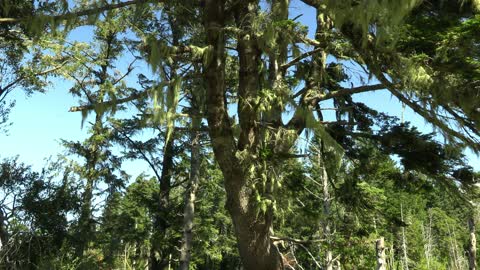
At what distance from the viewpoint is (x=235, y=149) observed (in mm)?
5359

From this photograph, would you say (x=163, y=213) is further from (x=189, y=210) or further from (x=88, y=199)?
(x=88, y=199)

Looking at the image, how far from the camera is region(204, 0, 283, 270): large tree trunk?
5.27 metres

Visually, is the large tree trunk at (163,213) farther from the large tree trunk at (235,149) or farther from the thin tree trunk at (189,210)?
the large tree trunk at (235,149)

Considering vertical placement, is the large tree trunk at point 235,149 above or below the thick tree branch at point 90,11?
below

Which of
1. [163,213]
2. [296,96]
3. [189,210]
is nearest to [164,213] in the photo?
[163,213]

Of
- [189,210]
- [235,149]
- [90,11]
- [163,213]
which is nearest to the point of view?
[90,11]

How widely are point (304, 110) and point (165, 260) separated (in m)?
12.4

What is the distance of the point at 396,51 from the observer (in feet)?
14.6

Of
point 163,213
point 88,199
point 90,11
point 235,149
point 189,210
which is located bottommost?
point 235,149

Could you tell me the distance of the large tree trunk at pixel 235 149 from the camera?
527 centimetres

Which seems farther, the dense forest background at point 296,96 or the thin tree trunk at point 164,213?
the thin tree trunk at point 164,213

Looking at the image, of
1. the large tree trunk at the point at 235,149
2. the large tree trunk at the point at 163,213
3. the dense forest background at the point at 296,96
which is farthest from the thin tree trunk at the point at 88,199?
the large tree trunk at the point at 235,149

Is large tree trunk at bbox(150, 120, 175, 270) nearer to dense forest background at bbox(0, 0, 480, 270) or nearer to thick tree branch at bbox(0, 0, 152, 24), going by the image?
dense forest background at bbox(0, 0, 480, 270)

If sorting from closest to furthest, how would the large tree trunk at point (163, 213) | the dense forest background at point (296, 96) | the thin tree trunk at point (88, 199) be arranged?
1. the dense forest background at point (296, 96)
2. the thin tree trunk at point (88, 199)
3. the large tree trunk at point (163, 213)
